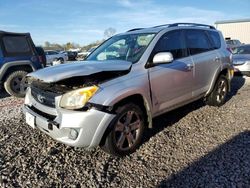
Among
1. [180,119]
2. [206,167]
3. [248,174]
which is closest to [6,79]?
[180,119]

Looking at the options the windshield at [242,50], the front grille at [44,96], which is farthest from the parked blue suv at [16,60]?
the windshield at [242,50]

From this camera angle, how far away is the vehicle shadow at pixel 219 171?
3.20 metres

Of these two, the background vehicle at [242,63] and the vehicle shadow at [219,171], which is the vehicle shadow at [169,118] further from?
the background vehicle at [242,63]

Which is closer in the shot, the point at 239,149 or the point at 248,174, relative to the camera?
the point at 248,174

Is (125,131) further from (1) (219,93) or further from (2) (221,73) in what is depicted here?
(2) (221,73)

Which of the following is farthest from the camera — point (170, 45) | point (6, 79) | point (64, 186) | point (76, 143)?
point (6, 79)

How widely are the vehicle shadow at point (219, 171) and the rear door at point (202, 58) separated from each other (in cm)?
159

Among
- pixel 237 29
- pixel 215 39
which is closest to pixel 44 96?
pixel 215 39

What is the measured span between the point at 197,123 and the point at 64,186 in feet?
9.65

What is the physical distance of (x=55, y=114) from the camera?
3.52 metres

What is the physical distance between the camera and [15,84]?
305 inches

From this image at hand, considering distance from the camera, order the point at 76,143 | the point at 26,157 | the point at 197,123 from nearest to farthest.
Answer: the point at 76,143 < the point at 26,157 < the point at 197,123

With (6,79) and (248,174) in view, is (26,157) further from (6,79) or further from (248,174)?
(6,79)

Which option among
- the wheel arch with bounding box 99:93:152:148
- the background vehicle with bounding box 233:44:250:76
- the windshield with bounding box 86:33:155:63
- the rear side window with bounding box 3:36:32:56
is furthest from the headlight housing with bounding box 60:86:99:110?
the background vehicle with bounding box 233:44:250:76
